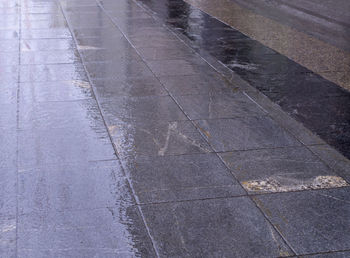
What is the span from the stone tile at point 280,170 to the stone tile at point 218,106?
4.24 ft

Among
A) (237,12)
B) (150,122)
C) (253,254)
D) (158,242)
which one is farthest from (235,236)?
(237,12)

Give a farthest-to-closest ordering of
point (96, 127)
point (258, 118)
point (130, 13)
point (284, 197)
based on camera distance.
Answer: point (130, 13)
point (258, 118)
point (96, 127)
point (284, 197)

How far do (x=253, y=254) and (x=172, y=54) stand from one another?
6.95 m

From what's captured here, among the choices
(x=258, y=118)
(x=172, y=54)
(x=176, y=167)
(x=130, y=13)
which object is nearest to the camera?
(x=176, y=167)

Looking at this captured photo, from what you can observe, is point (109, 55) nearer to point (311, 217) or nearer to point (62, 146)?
point (62, 146)

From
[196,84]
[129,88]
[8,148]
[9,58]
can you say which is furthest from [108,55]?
[8,148]

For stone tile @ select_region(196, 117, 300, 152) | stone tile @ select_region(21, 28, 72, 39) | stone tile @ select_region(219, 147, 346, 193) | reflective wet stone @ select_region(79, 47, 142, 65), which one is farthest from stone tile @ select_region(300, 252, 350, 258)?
stone tile @ select_region(21, 28, 72, 39)

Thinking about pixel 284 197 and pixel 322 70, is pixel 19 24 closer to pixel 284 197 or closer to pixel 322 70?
pixel 322 70

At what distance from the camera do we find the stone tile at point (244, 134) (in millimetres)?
6371

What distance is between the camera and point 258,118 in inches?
287

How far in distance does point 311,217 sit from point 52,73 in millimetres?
5674

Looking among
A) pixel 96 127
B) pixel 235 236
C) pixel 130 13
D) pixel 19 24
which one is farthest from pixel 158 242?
pixel 130 13

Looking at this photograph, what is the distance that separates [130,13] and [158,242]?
39.4ft

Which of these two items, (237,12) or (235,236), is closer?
(235,236)
